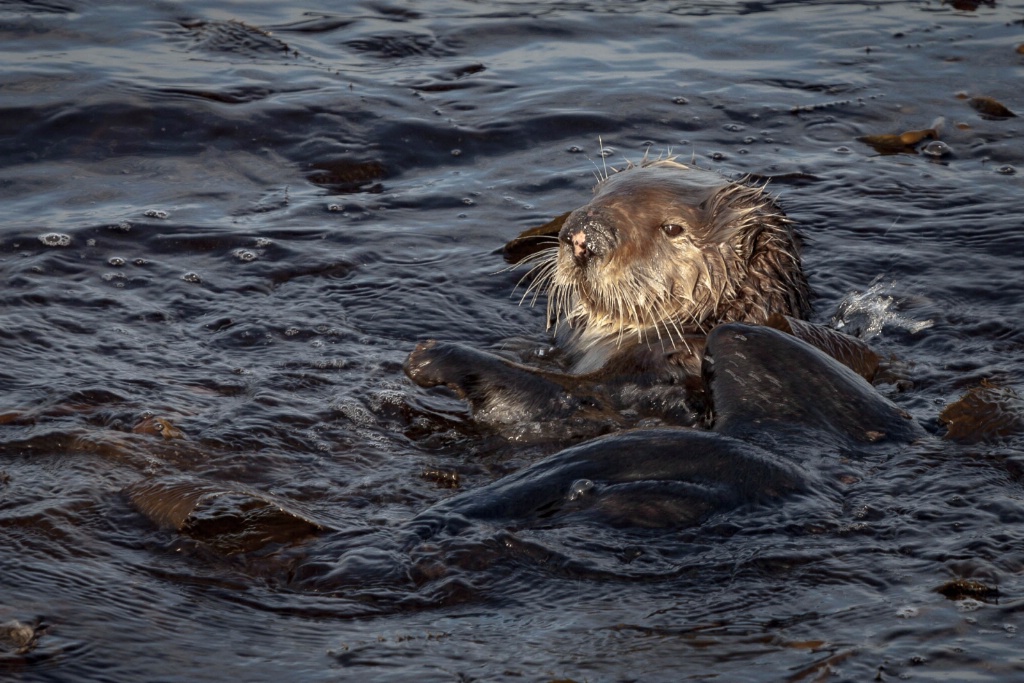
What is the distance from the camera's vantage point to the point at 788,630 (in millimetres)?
3029

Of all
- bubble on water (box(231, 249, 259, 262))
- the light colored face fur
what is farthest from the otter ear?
bubble on water (box(231, 249, 259, 262))

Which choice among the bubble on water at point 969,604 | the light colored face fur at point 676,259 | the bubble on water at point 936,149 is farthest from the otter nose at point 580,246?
the bubble on water at point 936,149

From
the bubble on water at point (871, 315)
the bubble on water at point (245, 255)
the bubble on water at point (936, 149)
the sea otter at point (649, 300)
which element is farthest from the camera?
the bubble on water at point (936, 149)

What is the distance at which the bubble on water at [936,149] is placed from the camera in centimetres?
788

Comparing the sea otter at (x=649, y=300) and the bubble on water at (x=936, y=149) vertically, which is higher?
the bubble on water at (x=936, y=149)

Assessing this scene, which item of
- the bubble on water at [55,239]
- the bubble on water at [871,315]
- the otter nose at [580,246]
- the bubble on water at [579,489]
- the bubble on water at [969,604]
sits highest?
the otter nose at [580,246]

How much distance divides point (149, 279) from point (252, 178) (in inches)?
65.7

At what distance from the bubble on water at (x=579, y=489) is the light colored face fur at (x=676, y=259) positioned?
61.1 inches

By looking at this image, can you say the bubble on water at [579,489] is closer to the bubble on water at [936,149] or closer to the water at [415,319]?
the water at [415,319]

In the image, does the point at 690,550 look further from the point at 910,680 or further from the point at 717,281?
the point at 717,281

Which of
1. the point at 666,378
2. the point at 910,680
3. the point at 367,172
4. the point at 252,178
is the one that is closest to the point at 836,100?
the point at 367,172

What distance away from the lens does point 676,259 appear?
5090mm

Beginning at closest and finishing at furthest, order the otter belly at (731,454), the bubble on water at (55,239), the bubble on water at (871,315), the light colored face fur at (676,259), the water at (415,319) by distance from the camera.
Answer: the water at (415,319)
the otter belly at (731,454)
the light colored face fur at (676,259)
the bubble on water at (871,315)
the bubble on water at (55,239)

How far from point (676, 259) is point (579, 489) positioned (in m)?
1.81
